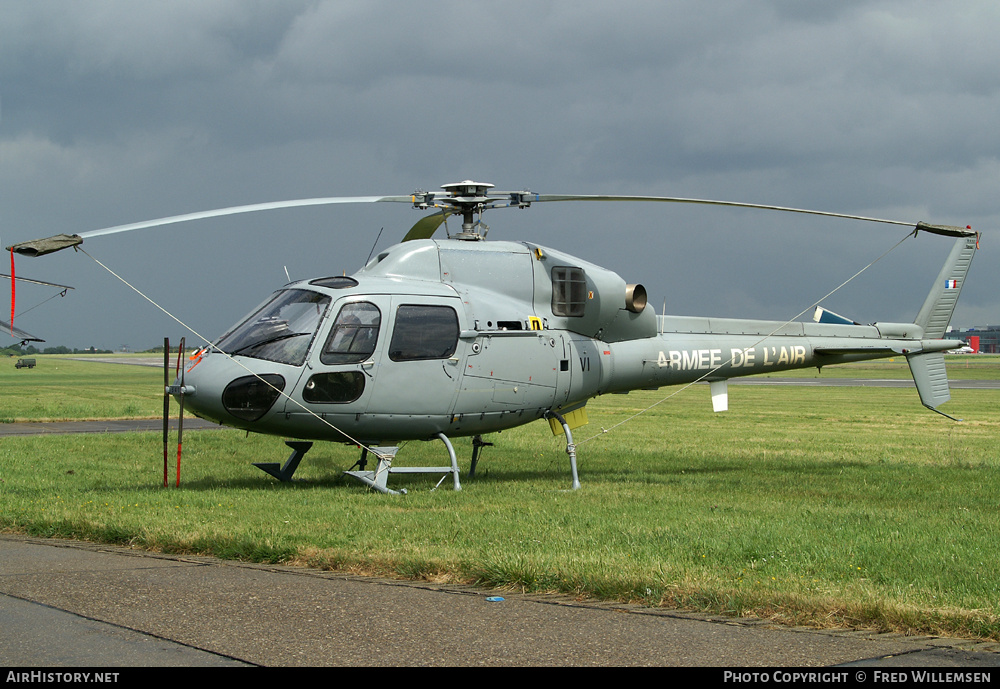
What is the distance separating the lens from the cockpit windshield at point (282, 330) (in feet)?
41.1

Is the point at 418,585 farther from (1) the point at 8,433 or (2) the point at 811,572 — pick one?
(1) the point at 8,433

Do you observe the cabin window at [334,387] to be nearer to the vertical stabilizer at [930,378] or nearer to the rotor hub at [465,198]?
the rotor hub at [465,198]

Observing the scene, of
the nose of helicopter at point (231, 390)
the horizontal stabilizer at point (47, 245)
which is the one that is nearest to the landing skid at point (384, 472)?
the nose of helicopter at point (231, 390)

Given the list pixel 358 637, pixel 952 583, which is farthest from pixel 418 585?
pixel 952 583

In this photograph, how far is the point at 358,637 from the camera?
232 inches

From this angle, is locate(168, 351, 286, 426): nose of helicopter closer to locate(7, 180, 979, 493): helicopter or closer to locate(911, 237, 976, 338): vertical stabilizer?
locate(7, 180, 979, 493): helicopter

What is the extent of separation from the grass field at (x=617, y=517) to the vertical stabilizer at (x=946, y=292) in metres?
2.52

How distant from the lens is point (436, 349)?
13.3 metres

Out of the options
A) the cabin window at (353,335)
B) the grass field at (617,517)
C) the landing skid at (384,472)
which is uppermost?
the cabin window at (353,335)

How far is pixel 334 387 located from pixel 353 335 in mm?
719

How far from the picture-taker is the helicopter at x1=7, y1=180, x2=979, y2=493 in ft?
41.2

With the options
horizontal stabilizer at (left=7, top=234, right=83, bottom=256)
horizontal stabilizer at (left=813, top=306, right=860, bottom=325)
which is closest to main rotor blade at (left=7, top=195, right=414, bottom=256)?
horizontal stabilizer at (left=7, top=234, right=83, bottom=256)

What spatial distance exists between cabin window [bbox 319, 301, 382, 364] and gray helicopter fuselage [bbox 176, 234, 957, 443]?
0.6 inches
